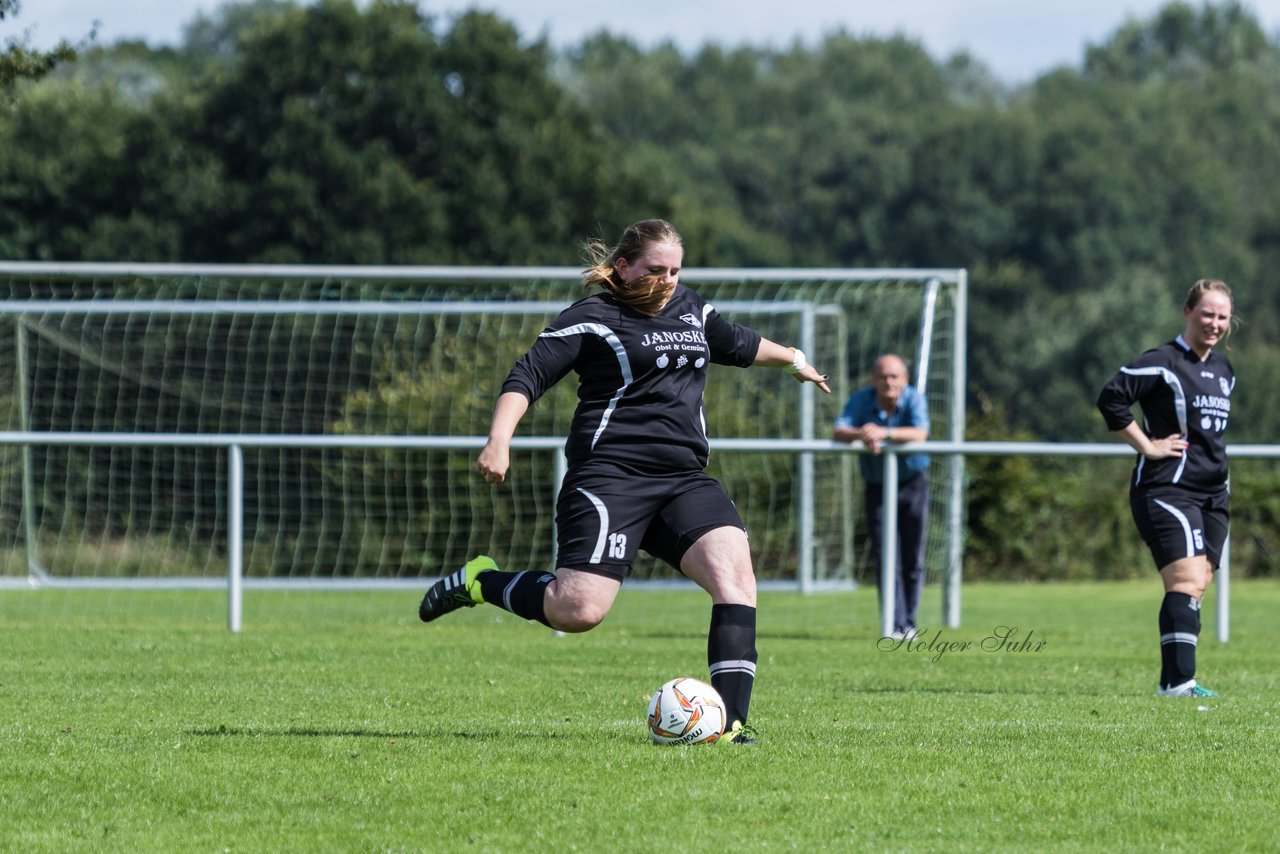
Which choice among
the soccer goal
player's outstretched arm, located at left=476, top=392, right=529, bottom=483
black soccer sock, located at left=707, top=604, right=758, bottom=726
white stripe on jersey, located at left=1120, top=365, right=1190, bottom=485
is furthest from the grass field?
the soccer goal

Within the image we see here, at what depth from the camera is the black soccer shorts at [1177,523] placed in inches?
302

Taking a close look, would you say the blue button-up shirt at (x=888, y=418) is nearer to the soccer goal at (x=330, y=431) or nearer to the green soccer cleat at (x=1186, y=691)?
the soccer goal at (x=330, y=431)

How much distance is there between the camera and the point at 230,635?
10.5m

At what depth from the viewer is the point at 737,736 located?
19.3 feet

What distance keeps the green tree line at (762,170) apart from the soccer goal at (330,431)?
3.03 metres

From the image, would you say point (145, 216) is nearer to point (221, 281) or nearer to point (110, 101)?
point (110, 101)

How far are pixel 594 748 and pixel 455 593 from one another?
2.88 feet

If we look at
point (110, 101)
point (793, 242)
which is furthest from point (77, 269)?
Answer: point (793, 242)

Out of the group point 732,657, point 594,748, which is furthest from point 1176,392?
point 594,748

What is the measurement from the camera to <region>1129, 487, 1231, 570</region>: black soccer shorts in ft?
25.2

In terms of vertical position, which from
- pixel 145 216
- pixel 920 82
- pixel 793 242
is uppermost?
pixel 920 82

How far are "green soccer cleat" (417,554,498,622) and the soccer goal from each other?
8541 millimetres

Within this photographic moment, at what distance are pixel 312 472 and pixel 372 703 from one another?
33.1 feet

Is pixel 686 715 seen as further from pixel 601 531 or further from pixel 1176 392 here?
pixel 1176 392
